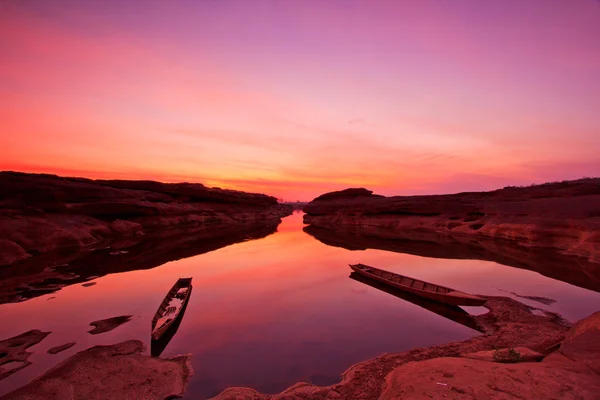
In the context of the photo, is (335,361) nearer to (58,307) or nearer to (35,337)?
(35,337)

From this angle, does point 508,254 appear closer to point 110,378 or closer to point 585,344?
point 585,344

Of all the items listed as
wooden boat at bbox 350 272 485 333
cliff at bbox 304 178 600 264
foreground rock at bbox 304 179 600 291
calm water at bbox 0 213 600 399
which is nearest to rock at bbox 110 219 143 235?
calm water at bbox 0 213 600 399

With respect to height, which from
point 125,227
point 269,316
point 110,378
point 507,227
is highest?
point 507,227

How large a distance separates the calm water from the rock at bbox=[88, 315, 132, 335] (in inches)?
16.1

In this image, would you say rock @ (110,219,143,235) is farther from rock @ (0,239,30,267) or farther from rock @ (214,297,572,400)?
rock @ (214,297,572,400)

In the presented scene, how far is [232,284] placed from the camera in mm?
22781

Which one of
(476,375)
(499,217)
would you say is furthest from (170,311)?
(499,217)

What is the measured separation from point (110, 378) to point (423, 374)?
31.2 feet

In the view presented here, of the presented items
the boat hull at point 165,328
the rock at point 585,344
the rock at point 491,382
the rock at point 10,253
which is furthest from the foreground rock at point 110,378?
the rock at point 10,253

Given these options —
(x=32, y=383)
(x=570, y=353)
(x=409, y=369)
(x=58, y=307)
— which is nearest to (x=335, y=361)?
(x=409, y=369)

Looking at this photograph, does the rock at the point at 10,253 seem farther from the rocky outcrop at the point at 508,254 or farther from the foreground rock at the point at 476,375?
the rocky outcrop at the point at 508,254

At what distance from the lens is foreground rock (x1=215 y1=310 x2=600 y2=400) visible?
22.5ft

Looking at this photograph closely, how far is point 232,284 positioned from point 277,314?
7.50 meters

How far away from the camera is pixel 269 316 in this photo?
631 inches
